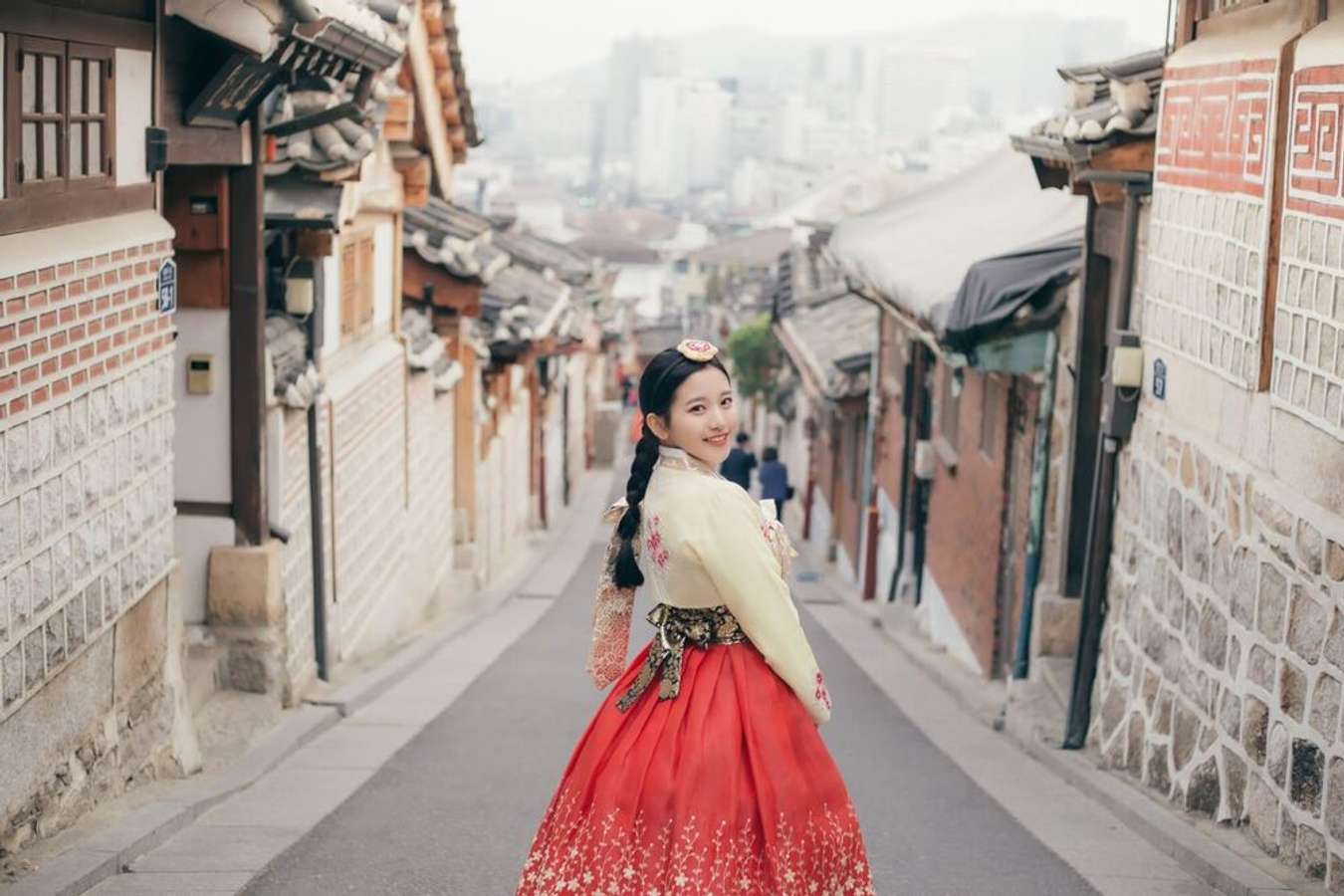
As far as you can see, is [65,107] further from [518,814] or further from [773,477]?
[773,477]

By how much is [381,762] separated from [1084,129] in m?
5.23

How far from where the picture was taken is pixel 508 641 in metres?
17.5

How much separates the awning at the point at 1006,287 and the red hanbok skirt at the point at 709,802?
7.49 m

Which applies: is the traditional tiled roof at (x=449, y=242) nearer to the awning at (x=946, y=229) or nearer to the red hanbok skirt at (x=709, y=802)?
the awning at (x=946, y=229)

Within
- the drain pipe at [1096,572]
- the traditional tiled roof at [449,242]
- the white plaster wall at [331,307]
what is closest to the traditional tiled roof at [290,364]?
the white plaster wall at [331,307]

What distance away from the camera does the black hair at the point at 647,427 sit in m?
5.73

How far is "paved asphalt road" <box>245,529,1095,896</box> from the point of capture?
7.64 m

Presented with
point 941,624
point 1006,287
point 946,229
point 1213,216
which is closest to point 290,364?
point 1006,287

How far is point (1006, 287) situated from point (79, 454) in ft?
23.6

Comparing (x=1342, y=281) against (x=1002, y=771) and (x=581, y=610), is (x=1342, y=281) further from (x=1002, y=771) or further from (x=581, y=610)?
(x=581, y=610)

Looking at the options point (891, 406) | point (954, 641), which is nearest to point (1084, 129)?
point (954, 641)

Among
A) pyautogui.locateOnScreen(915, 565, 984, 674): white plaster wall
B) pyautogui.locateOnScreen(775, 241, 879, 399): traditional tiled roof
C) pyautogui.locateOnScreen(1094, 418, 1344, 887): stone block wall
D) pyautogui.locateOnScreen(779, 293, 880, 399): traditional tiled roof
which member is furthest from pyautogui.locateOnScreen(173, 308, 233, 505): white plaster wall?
pyautogui.locateOnScreen(779, 293, 880, 399): traditional tiled roof

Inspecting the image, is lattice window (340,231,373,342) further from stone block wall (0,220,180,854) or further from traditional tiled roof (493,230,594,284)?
traditional tiled roof (493,230,594,284)

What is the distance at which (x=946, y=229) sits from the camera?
698 inches
